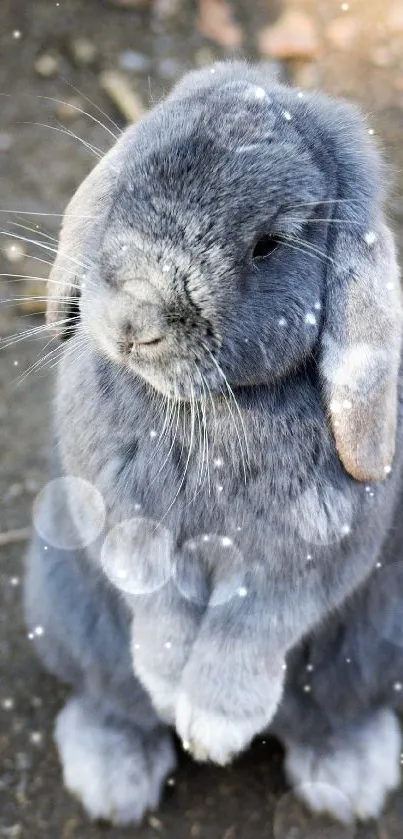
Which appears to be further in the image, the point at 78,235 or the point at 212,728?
the point at 212,728

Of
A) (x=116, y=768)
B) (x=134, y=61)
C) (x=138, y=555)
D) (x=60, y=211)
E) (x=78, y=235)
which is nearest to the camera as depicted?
(x=78, y=235)

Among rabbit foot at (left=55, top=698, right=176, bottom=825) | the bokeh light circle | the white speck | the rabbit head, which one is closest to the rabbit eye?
the rabbit head

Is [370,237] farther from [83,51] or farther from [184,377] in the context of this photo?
[83,51]

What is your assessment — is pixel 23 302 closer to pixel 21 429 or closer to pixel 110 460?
pixel 21 429

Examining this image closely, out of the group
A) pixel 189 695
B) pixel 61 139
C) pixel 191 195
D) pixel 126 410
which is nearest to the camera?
pixel 191 195

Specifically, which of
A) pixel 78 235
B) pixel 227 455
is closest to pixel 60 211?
pixel 78 235

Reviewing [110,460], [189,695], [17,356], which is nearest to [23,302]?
[17,356]
